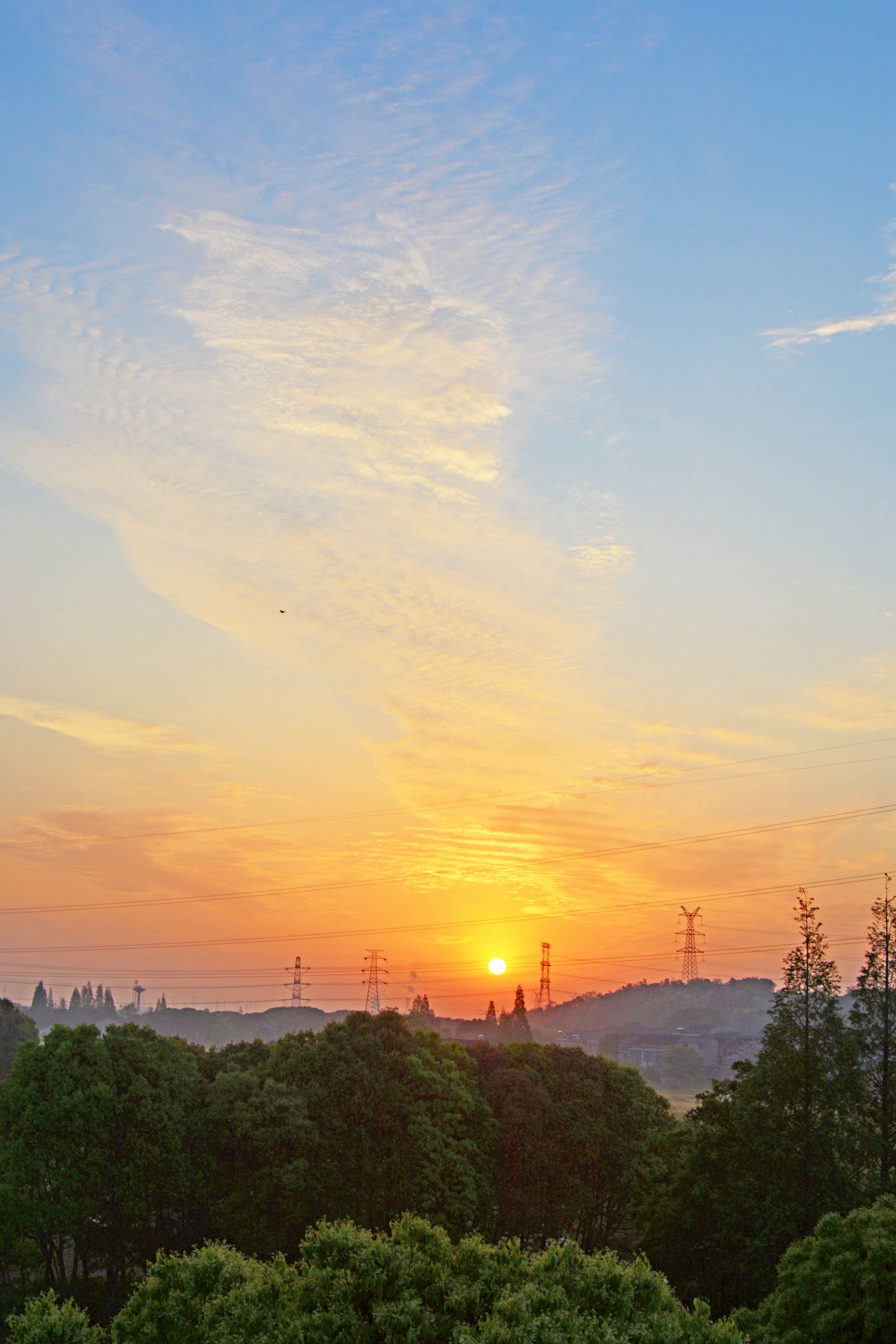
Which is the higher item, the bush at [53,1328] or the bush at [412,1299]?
the bush at [412,1299]

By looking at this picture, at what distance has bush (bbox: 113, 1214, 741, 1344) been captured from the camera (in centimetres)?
2398

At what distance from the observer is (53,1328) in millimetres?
25906

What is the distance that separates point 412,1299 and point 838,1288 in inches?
553

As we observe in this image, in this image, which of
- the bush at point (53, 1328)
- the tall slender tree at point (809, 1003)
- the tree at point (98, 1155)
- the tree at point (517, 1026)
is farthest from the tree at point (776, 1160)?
the tree at point (517, 1026)

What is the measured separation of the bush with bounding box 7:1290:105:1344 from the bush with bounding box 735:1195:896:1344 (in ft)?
65.4

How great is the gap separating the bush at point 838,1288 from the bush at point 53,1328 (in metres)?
19.9

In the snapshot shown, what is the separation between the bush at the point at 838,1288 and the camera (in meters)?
29.3

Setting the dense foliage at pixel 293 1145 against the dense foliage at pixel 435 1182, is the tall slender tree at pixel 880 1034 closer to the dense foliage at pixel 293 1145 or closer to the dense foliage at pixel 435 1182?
the dense foliage at pixel 435 1182

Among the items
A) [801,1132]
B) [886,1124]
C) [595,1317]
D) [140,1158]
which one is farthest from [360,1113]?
[595,1317]

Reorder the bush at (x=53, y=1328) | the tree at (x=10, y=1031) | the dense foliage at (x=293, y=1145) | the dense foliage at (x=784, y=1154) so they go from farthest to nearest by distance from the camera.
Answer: the tree at (x=10, y=1031) < the dense foliage at (x=293, y=1145) < the dense foliage at (x=784, y=1154) < the bush at (x=53, y=1328)

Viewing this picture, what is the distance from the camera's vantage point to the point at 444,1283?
26.7 m

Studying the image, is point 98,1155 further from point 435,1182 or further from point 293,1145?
point 435,1182

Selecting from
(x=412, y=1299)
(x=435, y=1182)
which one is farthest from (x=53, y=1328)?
(x=435, y=1182)

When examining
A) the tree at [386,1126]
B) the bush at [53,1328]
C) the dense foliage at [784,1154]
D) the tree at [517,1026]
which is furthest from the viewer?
the tree at [517,1026]
